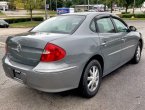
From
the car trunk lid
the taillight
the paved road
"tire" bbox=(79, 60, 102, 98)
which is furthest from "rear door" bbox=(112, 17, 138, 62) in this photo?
the taillight

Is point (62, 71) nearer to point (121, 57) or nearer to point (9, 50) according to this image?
point (9, 50)

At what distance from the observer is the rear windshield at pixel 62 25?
14.3 ft

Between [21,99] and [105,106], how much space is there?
4.85ft

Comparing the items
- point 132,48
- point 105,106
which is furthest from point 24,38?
point 132,48

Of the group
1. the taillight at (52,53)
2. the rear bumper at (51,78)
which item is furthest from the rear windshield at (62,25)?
the rear bumper at (51,78)

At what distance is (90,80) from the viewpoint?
4289 mm

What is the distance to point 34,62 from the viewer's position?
381cm

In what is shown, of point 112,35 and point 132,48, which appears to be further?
point 132,48

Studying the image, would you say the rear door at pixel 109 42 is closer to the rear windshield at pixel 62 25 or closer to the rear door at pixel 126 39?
the rear door at pixel 126 39

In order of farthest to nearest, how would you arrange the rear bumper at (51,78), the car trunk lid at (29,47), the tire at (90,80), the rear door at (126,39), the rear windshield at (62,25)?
the rear door at (126,39) < the rear windshield at (62,25) < the tire at (90,80) < the car trunk lid at (29,47) < the rear bumper at (51,78)

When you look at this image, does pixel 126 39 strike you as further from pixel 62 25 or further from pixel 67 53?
pixel 67 53

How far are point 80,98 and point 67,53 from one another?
0.97 m

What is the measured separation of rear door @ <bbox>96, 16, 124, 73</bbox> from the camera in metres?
4.63

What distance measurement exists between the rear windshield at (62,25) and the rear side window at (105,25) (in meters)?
0.39
